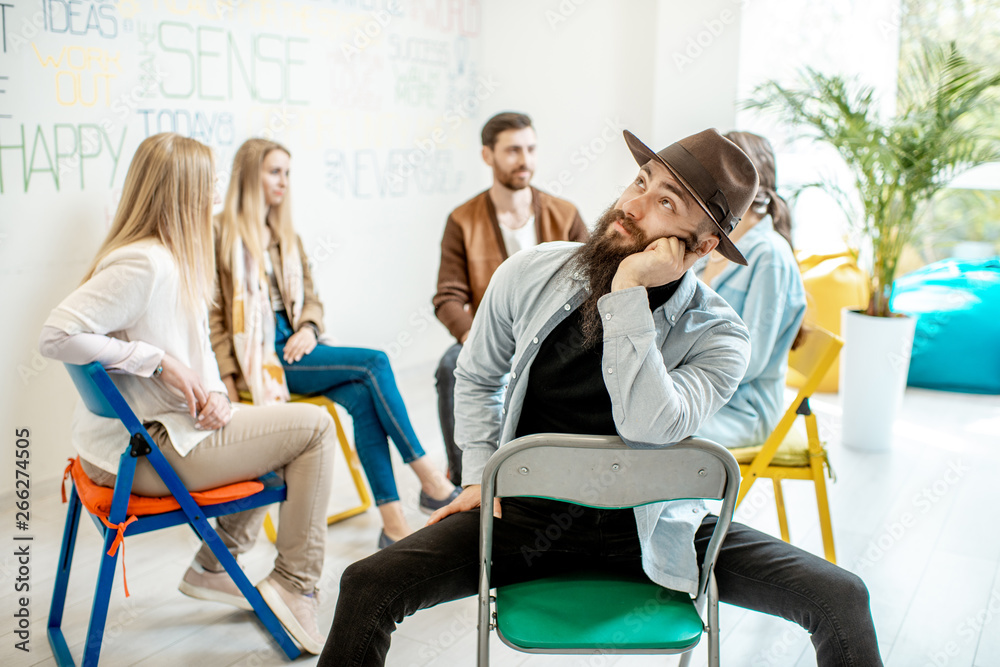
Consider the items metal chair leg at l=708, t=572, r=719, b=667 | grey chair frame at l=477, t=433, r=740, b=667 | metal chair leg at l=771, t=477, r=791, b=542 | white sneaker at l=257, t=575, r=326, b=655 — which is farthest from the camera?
metal chair leg at l=771, t=477, r=791, b=542

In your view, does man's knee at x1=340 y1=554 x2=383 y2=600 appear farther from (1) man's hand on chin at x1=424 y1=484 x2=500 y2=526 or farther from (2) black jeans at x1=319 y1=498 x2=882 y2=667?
(1) man's hand on chin at x1=424 y1=484 x2=500 y2=526

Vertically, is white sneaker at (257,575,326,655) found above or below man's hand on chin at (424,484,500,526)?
below

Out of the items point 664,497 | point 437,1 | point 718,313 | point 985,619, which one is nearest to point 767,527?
point 985,619

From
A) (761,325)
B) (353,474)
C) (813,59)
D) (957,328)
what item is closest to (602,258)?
(761,325)

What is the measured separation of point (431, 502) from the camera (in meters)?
2.88

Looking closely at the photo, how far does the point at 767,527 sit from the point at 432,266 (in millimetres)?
2499

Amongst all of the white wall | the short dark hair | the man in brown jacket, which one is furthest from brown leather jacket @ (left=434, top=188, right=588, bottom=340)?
the white wall

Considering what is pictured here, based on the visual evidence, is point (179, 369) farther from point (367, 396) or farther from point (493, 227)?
point (493, 227)

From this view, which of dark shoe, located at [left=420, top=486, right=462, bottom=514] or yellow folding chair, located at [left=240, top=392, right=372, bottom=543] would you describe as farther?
dark shoe, located at [left=420, top=486, right=462, bottom=514]

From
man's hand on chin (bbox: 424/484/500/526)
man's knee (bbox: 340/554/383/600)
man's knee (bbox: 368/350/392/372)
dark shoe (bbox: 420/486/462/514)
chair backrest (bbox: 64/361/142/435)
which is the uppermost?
chair backrest (bbox: 64/361/142/435)

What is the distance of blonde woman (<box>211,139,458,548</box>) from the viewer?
270 centimetres

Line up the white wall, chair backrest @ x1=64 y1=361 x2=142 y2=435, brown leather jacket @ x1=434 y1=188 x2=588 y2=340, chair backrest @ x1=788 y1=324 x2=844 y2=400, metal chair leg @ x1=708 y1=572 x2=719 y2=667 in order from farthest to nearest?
1. the white wall
2. brown leather jacket @ x1=434 y1=188 x2=588 y2=340
3. chair backrest @ x1=788 y1=324 x2=844 y2=400
4. chair backrest @ x1=64 y1=361 x2=142 y2=435
5. metal chair leg @ x1=708 y1=572 x2=719 y2=667

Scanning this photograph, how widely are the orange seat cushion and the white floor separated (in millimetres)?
423

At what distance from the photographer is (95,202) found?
118 inches
